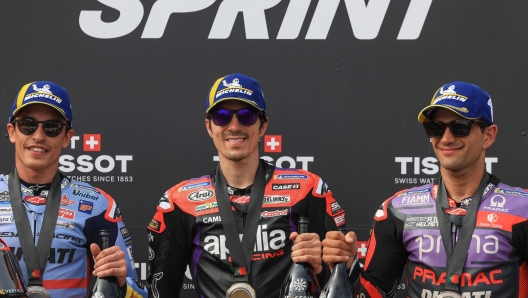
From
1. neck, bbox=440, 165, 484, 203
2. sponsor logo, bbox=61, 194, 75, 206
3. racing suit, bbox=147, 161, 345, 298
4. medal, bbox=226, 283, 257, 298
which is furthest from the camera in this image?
sponsor logo, bbox=61, 194, 75, 206

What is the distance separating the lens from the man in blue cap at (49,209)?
310 centimetres

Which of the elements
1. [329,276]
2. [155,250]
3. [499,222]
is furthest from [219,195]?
[499,222]

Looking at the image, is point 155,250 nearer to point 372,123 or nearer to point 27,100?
point 27,100

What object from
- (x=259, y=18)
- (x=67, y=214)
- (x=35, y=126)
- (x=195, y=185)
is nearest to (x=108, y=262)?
(x=67, y=214)

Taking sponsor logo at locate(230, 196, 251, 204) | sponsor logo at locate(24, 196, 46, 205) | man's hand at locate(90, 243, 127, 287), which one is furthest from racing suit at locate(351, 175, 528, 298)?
sponsor logo at locate(24, 196, 46, 205)

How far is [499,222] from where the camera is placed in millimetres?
2936

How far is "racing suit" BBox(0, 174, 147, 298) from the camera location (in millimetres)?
3111

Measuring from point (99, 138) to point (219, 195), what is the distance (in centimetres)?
101

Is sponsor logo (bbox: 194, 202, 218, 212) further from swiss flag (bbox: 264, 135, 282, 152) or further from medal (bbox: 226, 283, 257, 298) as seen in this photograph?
swiss flag (bbox: 264, 135, 282, 152)

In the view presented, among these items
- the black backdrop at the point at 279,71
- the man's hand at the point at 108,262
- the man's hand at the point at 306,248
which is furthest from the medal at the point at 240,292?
the black backdrop at the point at 279,71

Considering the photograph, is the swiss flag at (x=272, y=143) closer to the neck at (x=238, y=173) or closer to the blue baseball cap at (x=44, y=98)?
the neck at (x=238, y=173)

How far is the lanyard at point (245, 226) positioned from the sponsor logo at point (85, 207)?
0.51 metres

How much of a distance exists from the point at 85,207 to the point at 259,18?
4.33ft

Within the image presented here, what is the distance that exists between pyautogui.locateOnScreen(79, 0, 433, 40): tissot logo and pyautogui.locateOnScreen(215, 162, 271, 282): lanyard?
3.26 ft
